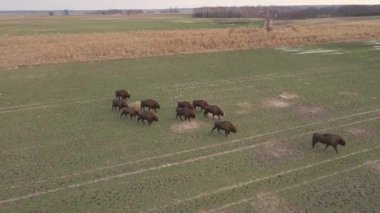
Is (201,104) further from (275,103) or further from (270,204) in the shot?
(270,204)

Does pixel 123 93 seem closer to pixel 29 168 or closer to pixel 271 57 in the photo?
pixel 29 168

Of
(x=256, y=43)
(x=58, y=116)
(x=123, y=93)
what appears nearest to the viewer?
(x=58, y=116)

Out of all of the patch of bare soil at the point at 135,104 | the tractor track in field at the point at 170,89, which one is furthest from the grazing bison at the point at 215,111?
the tractor track in field at the point at 170,89

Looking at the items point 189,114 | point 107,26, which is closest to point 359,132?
Answer: point 189,114

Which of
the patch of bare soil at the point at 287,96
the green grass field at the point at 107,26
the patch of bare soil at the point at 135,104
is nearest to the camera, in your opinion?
the patch of bare soil at the point at 135,104

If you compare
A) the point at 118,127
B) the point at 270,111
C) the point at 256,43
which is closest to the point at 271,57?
the point at 256,43

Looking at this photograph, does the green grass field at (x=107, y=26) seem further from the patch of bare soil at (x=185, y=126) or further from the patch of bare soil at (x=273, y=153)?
the patch of bare soil at (x=273, y=153)

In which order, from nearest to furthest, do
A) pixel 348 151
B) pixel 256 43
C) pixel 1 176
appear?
1. pixel 1 176
2. pixel 348 151
3. pixel 256 43
